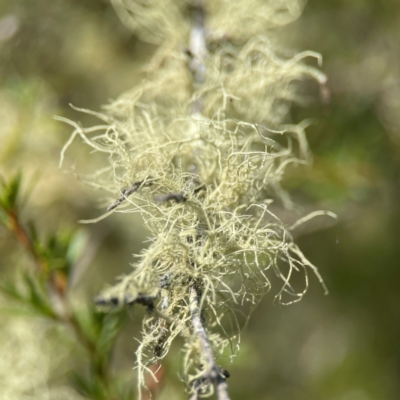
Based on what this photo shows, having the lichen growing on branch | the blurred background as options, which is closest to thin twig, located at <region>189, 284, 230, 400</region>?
the lichen growing on branch

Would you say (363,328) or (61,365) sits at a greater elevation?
(61,365)

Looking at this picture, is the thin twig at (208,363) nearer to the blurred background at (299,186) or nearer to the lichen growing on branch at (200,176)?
the lichen growing on branch at (200,176)

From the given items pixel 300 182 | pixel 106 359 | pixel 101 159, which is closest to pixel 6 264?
pixel 101 159

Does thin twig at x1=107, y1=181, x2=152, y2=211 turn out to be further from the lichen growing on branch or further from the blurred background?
the blurred background

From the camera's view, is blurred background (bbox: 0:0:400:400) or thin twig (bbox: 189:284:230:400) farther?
blurred background (bbox: 0:0:400:400)

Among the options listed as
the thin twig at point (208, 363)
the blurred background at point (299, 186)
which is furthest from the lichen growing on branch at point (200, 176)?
the blurred background at point (299, 186)

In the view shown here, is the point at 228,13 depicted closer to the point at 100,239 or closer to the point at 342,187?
the point at 342,187
